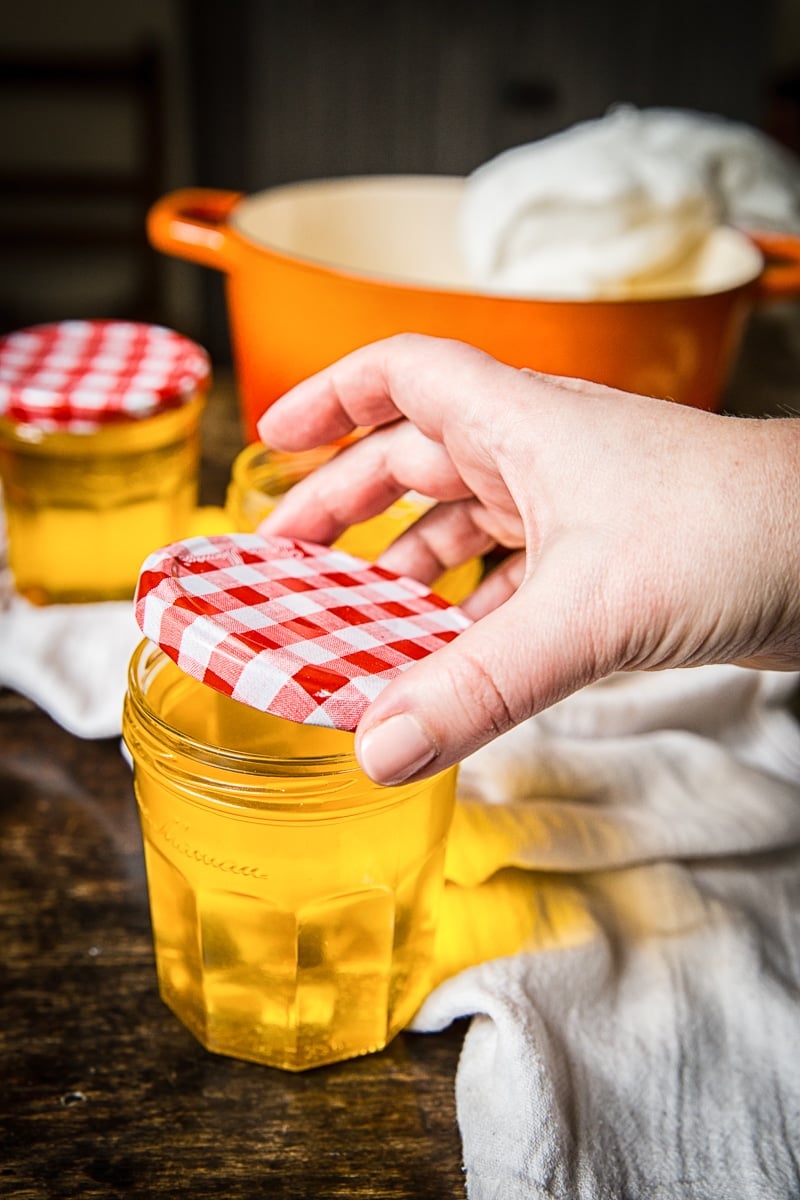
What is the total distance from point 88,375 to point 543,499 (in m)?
0.38

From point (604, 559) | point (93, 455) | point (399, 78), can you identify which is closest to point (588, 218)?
point (93, 455)

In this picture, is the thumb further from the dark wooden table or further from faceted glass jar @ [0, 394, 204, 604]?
faceted glass jar @ [0, 394, 204, 604]

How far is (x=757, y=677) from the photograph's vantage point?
0.60 m

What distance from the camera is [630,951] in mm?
469

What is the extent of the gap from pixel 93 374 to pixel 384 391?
0.25m

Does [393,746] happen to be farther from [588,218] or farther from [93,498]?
[588,218]

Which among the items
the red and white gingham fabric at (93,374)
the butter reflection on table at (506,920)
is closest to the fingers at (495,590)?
the butter reflection on table at (506,920)

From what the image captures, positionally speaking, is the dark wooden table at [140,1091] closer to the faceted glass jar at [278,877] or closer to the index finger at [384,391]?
the faceted glass jar at [278,877]

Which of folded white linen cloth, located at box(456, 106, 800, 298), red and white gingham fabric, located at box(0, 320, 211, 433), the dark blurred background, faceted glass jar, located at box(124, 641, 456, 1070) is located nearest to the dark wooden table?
faceted glass jar, located at box(124, 641, 456, 1070)

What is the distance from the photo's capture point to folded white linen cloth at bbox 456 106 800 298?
2.54ft

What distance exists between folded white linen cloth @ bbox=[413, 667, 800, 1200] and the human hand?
13 centimetres

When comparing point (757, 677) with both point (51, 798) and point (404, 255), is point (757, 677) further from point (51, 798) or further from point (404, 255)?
point (404, 255)

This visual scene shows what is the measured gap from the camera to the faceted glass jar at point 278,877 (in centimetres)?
38

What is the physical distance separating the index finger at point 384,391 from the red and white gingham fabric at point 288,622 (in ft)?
0.23
